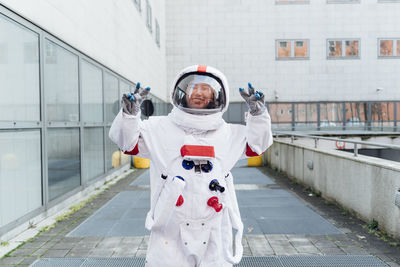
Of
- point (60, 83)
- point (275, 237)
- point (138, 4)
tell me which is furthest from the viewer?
point (138, 4)

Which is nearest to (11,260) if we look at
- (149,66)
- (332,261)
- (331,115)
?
(332,261)

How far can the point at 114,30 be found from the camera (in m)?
8.93

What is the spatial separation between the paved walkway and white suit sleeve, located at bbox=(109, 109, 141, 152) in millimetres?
2096

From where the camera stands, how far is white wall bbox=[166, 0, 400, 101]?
21.6 meters

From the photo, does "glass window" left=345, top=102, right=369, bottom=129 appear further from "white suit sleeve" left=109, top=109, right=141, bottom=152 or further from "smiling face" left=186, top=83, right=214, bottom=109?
"white suit sleeve" left=109, top=109, right=141, bottom=152

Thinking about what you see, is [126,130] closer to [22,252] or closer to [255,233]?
[22,252]

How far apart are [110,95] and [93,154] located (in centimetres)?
202

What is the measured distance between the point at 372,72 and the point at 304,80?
4.49 meters

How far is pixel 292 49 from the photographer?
72.1 ft

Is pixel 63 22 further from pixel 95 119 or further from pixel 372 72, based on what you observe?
pixel 372 72

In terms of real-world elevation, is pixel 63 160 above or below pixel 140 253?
above

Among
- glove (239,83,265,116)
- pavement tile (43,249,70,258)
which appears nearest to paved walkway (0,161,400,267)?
pavement tile (43,249,70,258)

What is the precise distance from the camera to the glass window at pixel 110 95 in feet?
28.3

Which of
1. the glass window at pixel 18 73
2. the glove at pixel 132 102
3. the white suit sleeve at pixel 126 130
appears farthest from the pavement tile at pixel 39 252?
the glove at pixel 132 102
